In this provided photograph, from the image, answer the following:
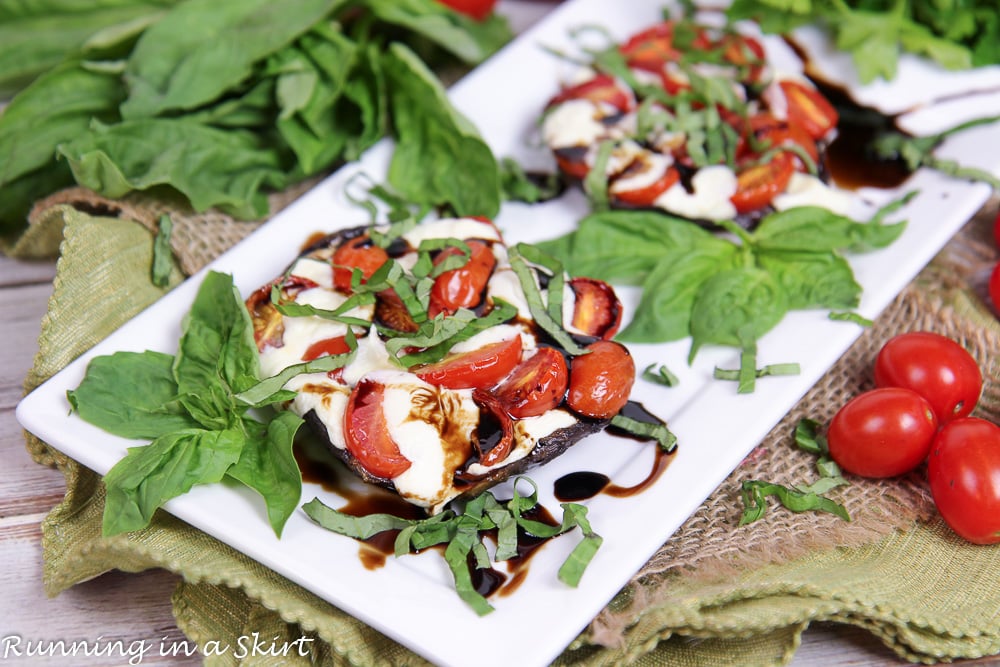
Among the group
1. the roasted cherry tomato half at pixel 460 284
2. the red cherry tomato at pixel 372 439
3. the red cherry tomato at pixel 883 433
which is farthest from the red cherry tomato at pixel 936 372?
the red cherry tomato at pixel 372 439

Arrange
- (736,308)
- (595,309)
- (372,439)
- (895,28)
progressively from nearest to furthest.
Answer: (372,439)
(595,309)
(736,308)
(895,28)

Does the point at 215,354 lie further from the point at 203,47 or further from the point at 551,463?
the point at 203,47

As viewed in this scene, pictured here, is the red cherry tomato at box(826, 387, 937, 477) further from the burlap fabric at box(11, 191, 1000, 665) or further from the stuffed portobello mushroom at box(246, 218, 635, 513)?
the stuffed portobello mushroom at box(246, 218, 635, 513)

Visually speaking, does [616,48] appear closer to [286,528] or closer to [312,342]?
[312,342]

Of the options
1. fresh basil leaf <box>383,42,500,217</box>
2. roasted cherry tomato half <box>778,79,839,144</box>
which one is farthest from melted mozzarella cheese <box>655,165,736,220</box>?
fresh basil leaf <box>383,42,500,217</box>

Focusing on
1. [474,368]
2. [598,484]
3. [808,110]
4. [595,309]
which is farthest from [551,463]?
[808,110]

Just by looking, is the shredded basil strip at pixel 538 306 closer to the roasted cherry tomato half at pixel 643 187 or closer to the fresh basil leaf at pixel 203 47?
the roasted cherry tomato half at pixel 643 187
